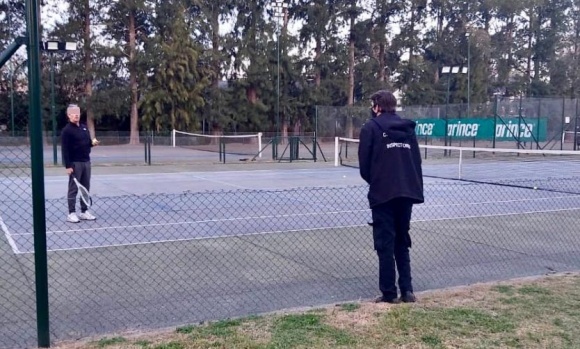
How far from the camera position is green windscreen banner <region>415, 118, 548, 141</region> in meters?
29.2

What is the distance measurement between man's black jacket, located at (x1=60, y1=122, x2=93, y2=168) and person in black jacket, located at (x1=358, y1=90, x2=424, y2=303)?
609 centimetres

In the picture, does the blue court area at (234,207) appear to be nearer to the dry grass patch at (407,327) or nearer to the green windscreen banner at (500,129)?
the dry grass patch at (407,327)

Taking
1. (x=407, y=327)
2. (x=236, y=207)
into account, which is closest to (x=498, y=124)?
(x=236, y=207)

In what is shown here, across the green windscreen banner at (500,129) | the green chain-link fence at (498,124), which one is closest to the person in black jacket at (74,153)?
the green chain-link fence at (498,124)

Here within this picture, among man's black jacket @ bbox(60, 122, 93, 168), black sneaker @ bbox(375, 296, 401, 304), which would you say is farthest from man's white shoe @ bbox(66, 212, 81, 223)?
black sneaker @ bbox(375, 296, 401, 304)

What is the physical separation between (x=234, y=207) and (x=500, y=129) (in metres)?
21.4

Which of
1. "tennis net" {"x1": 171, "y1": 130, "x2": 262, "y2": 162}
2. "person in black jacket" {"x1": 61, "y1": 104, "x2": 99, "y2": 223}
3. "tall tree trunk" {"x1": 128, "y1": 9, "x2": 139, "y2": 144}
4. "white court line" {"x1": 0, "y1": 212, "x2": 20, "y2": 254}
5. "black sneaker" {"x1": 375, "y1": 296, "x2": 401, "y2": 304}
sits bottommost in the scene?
"white court line" {"x1": 0, "y1": 212, "x2": 20, "y2": 254}

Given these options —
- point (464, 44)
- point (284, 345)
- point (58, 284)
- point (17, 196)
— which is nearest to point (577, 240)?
point (284, 345)

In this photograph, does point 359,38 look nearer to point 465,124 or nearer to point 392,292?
point 465,124

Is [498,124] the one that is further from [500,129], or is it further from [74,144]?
[74,144]

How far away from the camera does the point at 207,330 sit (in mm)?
4387

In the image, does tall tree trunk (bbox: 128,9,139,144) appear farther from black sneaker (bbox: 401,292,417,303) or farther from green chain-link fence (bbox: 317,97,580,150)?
black sneaker (bbox: 401,292,417,303)

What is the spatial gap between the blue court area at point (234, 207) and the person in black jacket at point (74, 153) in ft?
1.29

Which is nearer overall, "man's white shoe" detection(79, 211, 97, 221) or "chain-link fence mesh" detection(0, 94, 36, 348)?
"chain-link fence mesh" detection(0, 94, 36, 348)
